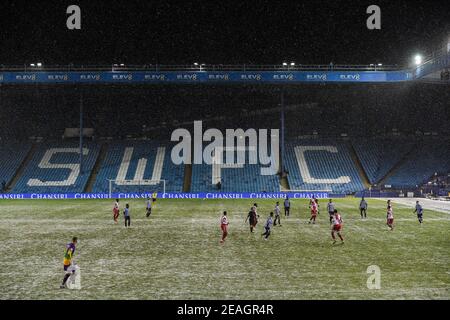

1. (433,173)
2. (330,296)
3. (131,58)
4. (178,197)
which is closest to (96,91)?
(131,58)

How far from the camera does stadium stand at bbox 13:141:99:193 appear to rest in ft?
196

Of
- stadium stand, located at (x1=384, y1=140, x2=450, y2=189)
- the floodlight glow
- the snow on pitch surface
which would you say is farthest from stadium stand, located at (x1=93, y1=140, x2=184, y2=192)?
the floodlight glow

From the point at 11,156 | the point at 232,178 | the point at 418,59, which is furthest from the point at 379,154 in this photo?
the point at 11,156

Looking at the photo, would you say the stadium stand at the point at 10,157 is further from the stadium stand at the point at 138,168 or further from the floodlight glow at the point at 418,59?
the floodlight glow at the point at 418,59

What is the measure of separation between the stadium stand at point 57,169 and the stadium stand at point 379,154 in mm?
37703

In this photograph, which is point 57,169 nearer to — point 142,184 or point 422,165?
point 142,184

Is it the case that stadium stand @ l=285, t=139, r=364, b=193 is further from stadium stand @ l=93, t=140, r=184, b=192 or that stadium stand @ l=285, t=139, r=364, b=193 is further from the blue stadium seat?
the blue stadium seat

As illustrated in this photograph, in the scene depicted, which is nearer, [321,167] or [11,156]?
[321,167]

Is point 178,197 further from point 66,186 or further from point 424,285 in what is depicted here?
point 424,285

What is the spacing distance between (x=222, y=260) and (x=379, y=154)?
52.4 metres

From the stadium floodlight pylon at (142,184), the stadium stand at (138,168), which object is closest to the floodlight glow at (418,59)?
the stadium stand at (138,168)

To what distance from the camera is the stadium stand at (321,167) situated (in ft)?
196

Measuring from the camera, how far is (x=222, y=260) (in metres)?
16.9

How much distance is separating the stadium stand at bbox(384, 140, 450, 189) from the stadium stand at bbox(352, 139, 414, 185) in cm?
118
